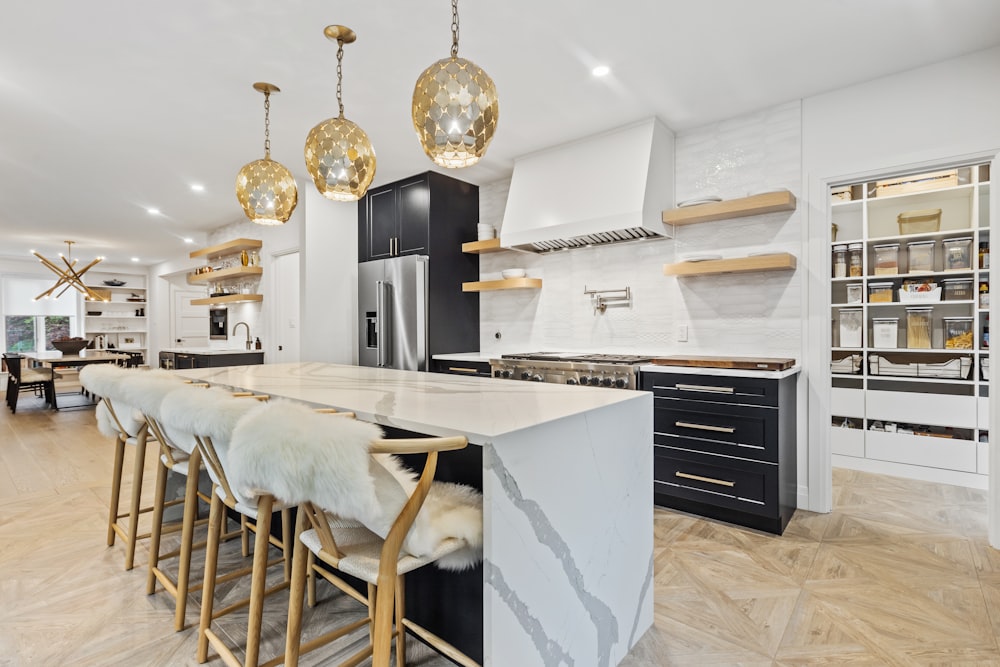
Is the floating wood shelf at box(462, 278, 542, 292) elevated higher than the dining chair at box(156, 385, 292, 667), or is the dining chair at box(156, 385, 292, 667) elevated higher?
the floating wood shelf at box(462, 278, 542, 292)

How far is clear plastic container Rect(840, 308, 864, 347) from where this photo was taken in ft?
12.8

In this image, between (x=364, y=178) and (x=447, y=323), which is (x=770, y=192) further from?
(x=447, y=323)

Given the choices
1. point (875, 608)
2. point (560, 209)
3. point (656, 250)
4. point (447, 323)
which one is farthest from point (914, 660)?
point (447, 323)

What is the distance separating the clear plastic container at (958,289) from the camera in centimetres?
351

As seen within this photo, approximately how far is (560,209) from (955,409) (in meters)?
3.05

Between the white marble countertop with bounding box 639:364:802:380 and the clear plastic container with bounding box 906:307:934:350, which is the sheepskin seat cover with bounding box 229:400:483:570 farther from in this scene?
the clear plastic container with bounding box 906:307:934:350

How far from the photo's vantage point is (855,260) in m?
3.94

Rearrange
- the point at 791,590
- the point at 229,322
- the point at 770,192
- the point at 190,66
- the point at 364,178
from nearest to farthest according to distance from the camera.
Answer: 1. the point at 791,590
2. the point at 364,178
3. the point at 190,66
4. the point at 770,192
5. the point at 229,322

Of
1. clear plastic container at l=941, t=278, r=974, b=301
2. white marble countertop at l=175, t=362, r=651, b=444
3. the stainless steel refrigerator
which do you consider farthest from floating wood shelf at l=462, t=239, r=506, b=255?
clear plastic container at l=941, t=278, r=974, b=301

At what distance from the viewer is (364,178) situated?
7.79 ft

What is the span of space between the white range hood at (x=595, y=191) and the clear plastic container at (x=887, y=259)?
1.69 meters

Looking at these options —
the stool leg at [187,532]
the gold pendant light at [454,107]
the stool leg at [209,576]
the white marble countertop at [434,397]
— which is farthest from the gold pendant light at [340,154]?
the stool leg at [209,576]

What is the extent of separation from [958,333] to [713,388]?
7.04 ft

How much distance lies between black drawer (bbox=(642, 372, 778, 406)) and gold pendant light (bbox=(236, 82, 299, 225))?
2.28 metres
